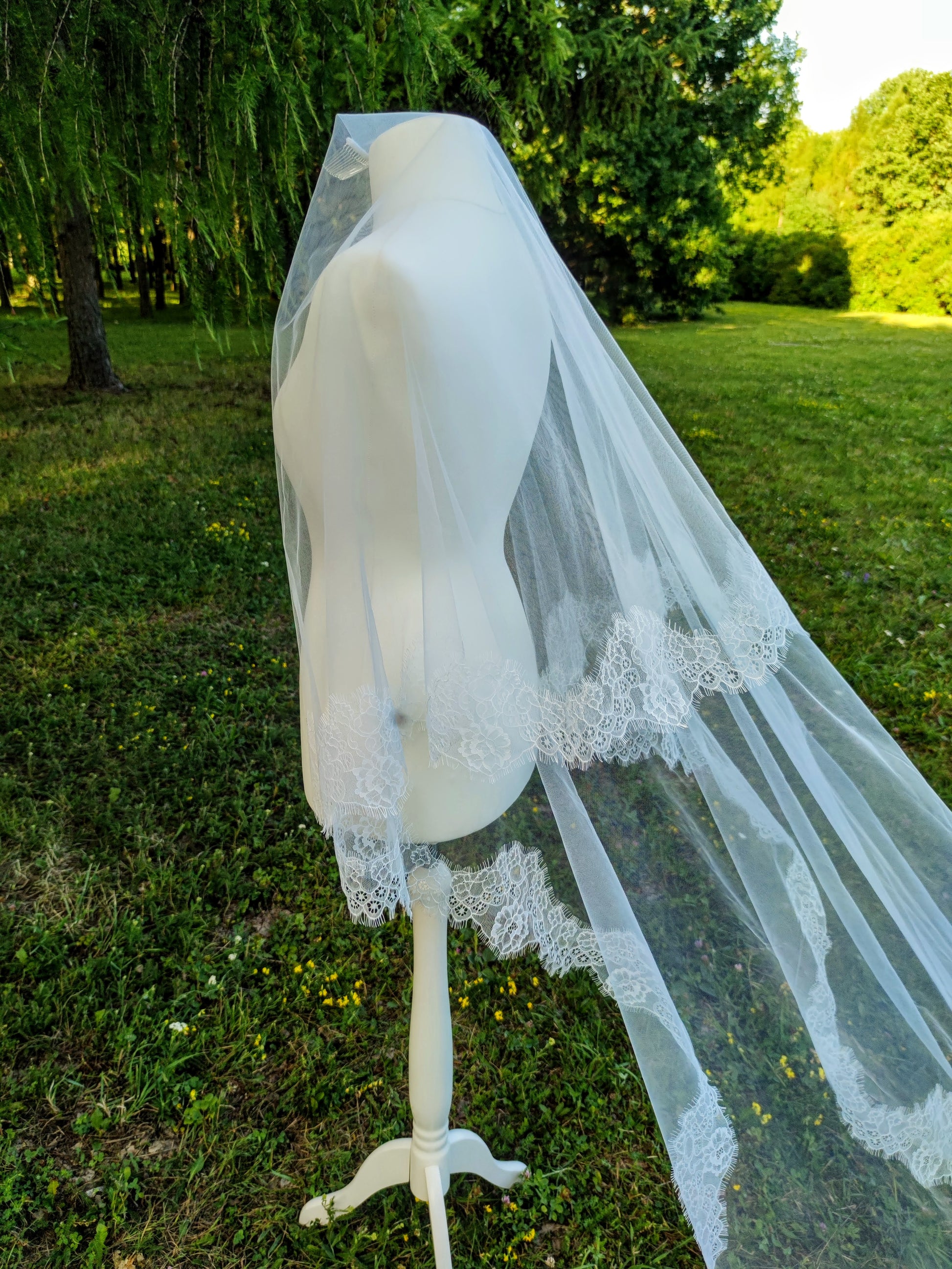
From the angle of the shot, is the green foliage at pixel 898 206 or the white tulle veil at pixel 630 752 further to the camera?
the green foliage at pixel 898 206

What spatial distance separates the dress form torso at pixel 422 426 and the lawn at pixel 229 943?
856 millimetres

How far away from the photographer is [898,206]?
20016mm

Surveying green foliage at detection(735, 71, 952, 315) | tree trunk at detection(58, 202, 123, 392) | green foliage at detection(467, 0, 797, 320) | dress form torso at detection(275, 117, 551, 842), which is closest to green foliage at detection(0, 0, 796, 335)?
dress form torso at detection(275, 117, 551, 842)

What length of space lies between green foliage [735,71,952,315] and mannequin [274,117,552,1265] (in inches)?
817

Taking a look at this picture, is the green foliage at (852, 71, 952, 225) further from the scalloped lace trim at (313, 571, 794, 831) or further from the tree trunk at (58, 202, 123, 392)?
the scalloped lace trim at (313, 571, 794, 831)

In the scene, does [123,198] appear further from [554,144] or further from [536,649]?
[554,144]

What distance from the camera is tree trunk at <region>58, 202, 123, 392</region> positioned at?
295 inches

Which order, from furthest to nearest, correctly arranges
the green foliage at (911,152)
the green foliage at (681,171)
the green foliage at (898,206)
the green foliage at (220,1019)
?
the green foliage at (911,152) → the green foliage at (898,206) → the green foliage at (681,171) → the green foliage at (220,1019)

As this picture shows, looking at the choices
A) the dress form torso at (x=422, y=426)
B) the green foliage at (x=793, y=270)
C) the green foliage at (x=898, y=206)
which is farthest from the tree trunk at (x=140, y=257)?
the green foliage at (x=793, y=270)

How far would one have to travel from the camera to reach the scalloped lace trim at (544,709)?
3.72 ft

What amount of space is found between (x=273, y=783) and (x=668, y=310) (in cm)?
1704

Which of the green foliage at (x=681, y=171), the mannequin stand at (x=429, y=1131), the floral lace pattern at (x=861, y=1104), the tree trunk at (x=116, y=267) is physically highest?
the green foliage at (x=681, y=171)

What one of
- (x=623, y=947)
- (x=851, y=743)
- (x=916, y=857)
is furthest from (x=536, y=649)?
(x=916, y=857)

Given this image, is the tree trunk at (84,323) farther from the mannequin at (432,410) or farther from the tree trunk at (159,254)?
the mannequin at (432,410)
